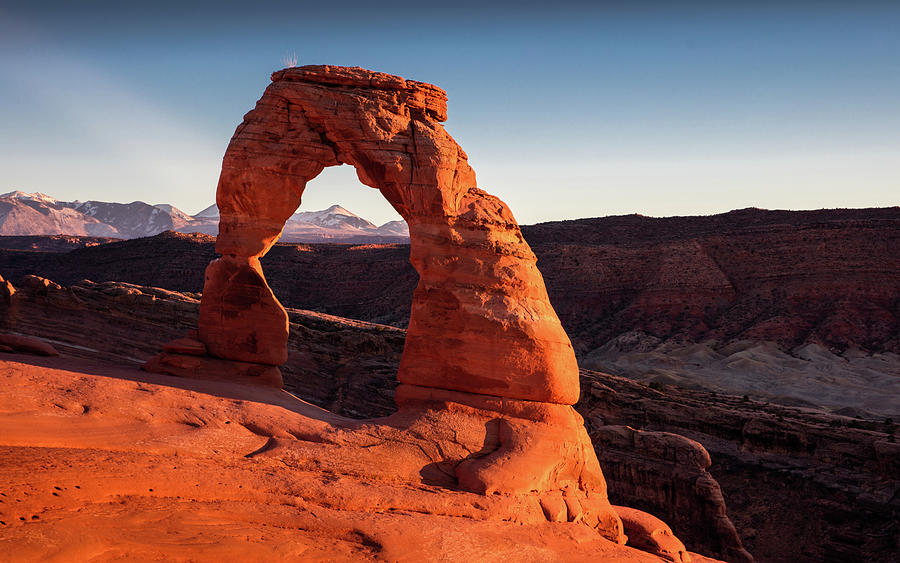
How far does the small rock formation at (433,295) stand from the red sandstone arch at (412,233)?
0.09 feet

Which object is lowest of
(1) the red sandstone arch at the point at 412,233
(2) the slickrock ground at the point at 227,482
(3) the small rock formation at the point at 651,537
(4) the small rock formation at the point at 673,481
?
(4) the small rock formation at the point at 673,481

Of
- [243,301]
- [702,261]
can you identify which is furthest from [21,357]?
[702,261]

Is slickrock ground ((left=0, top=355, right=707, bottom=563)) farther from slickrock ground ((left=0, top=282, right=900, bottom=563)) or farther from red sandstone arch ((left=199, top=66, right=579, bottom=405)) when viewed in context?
slickrock ground ((left=0, top=282, right=900, bottom=563))

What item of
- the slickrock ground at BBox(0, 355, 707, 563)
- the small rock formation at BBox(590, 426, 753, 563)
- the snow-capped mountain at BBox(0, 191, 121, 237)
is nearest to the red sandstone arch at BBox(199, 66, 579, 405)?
the slickrock ground at BBox(0, 355, 707, 563)

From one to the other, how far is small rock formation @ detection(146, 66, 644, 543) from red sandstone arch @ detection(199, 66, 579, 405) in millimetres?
26

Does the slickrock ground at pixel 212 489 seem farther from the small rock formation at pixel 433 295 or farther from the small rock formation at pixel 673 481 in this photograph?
the small rock formation at pixel 673 481

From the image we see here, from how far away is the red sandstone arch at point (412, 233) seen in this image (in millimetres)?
12789

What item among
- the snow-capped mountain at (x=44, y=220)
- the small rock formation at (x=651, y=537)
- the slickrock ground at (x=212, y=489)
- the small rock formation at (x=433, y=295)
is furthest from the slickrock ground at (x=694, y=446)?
the snow-capped mountain at (x=44, y=220)

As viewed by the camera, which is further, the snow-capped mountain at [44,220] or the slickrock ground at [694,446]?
the snow-capped mountain at [44,220]

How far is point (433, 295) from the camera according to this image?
13.1 metres

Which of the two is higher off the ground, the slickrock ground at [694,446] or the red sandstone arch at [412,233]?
the red sandstone arch at [412,233]

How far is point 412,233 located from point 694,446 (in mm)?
11572

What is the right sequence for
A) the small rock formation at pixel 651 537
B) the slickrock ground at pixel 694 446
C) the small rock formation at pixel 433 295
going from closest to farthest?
the small rock formation at pixel 433 295, the small rock formation at pixel 651 537, the slickrock ground at pixel 694 446

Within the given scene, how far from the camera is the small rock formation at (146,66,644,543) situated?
12219 mm
